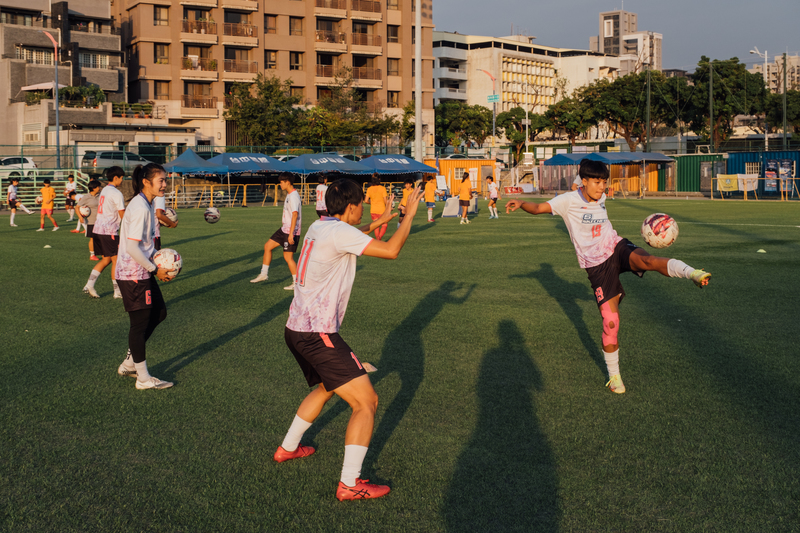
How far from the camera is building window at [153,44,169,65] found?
58.8 m

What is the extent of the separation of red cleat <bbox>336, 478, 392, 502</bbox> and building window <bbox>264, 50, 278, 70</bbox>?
61.7 m

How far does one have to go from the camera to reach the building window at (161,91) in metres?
59.3

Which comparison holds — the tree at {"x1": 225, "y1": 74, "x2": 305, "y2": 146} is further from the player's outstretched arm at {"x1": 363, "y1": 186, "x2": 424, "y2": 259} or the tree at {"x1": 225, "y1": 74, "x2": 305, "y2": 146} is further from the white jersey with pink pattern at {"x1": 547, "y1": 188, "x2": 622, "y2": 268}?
the player's outstretched arm at {"x1": 363, "y1": 186, "x2": 424, "y2": 259}

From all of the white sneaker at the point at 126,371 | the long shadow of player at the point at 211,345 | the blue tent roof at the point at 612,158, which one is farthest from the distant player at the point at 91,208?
the blue tent roof at the point at 612,158

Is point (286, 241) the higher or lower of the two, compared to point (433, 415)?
higher

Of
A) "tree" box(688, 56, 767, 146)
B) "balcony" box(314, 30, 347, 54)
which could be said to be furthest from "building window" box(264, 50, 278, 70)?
"tree" box(688, 56, 767, 146)

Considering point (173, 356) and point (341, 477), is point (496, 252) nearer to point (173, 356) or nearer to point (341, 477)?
point (173, 356)

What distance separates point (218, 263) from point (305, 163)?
82.0 ft

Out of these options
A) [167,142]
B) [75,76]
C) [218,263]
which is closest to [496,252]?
[218,263]

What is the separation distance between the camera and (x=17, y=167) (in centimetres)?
3766

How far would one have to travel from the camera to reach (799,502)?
4.03m

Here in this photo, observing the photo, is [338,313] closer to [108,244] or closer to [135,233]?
[135,233]

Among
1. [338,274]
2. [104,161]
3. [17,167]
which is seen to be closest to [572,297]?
[338,274]

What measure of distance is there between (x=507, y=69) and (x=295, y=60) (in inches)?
2202
